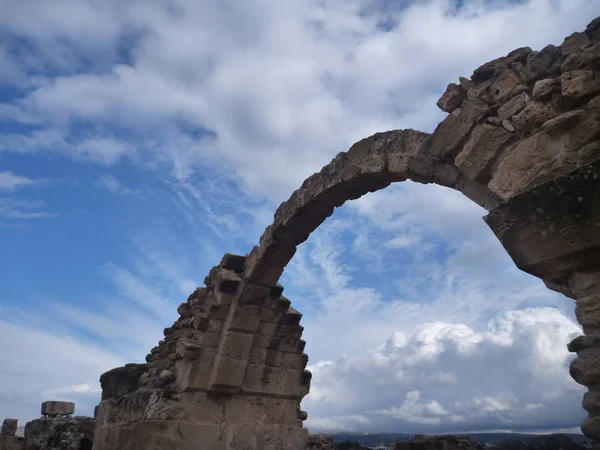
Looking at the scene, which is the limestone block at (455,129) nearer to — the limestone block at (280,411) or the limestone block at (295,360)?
the limestone block at (295,360)

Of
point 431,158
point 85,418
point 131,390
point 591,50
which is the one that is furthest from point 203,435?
point 591,50

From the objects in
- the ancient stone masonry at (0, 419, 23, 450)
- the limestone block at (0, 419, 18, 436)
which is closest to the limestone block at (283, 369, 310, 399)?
the ancient stone masonry at (0, 419, 23, 450)

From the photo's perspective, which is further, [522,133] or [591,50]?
[522,133]

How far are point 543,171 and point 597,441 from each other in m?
1.64

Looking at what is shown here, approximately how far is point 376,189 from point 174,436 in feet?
12.1

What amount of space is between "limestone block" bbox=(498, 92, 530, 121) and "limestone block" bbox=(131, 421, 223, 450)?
4.88 metres

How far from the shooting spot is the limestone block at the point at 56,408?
977cm

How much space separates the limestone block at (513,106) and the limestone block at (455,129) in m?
0.15

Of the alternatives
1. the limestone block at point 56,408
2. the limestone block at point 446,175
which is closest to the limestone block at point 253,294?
the limestone block at point 446,175

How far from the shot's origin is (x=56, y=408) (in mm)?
9859

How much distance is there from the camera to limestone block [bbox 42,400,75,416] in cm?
977

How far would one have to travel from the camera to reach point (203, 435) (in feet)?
20.9

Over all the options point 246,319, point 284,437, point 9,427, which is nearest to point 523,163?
point 246,319

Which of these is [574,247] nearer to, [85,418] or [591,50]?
[591,50]
